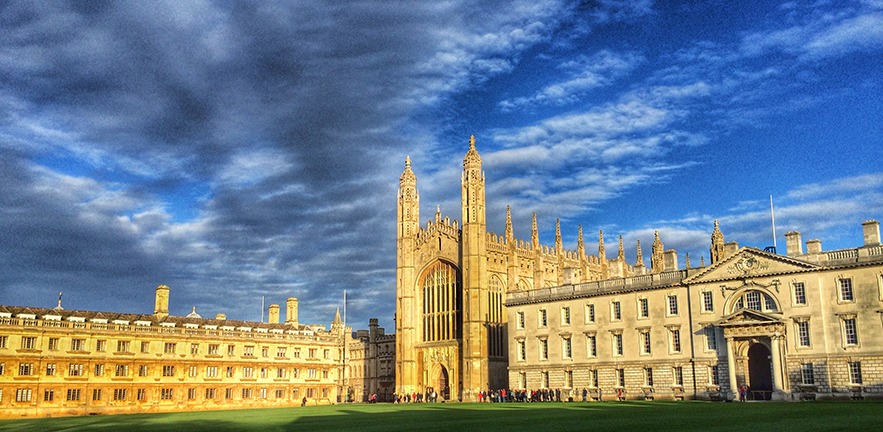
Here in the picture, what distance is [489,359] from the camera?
85500mm

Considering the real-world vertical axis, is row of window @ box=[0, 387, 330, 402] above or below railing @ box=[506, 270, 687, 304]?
below

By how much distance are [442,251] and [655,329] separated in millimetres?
31412

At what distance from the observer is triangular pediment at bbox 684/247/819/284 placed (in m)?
58.4

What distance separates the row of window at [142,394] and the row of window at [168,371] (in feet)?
4.35

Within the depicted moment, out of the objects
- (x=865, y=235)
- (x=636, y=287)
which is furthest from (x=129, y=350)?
(x=865, y=235)

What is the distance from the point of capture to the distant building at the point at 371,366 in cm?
10925

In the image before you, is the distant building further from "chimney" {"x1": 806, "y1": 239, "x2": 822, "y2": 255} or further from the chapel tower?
"chimney" {"x1": 806, "y1": 239, "x2": 822, "y2": 255}

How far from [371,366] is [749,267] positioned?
63.9 m

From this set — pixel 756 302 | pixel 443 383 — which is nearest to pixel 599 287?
pixel 756 302

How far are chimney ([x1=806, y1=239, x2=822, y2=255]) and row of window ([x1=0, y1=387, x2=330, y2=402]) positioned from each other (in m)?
52.3

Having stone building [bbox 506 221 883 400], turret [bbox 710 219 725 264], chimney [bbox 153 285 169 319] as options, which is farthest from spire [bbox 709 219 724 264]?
Answer: chimney [bbox 153 285 169 319]

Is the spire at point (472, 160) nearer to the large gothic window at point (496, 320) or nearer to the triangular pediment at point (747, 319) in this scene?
the large gothic window at point (496, 320)

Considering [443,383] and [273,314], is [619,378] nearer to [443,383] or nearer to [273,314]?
[443,383]

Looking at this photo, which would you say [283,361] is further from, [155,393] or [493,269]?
[493,269]
